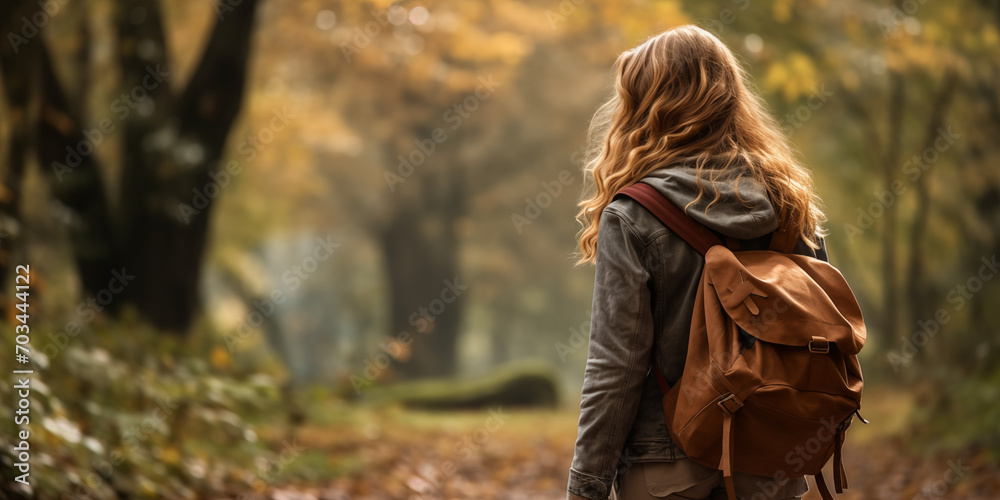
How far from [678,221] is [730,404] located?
48 cm

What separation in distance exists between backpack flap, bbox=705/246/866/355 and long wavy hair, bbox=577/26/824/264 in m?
0.20

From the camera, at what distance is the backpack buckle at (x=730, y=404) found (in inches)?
72.6

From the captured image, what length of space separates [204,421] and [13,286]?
1.79 metres

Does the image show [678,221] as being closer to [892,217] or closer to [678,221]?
[678,221]

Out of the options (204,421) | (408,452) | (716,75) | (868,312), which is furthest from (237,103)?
(868,312)

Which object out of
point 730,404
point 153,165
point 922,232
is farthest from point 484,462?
point 922,232

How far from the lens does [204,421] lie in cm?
545

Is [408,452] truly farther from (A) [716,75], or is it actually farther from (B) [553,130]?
(B) [553,130]

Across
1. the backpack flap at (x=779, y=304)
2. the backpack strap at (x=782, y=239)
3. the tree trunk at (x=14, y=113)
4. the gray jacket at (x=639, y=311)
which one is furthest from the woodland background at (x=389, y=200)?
the backpack strap at (x=782, y=239)

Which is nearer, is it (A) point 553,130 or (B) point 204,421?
(B) point 204,421

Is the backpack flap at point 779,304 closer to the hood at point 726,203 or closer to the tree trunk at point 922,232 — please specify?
the hood at point 726,203

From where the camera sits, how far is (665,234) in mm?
2012

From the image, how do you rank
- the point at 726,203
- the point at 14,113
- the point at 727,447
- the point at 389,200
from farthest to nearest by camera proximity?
the point at 389,200 → the point at 14,113 → the point at 726,203 → the point at 727,447

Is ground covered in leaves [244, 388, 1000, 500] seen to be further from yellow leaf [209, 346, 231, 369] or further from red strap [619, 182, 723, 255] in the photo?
red strap [619, 182, 723, 255]
